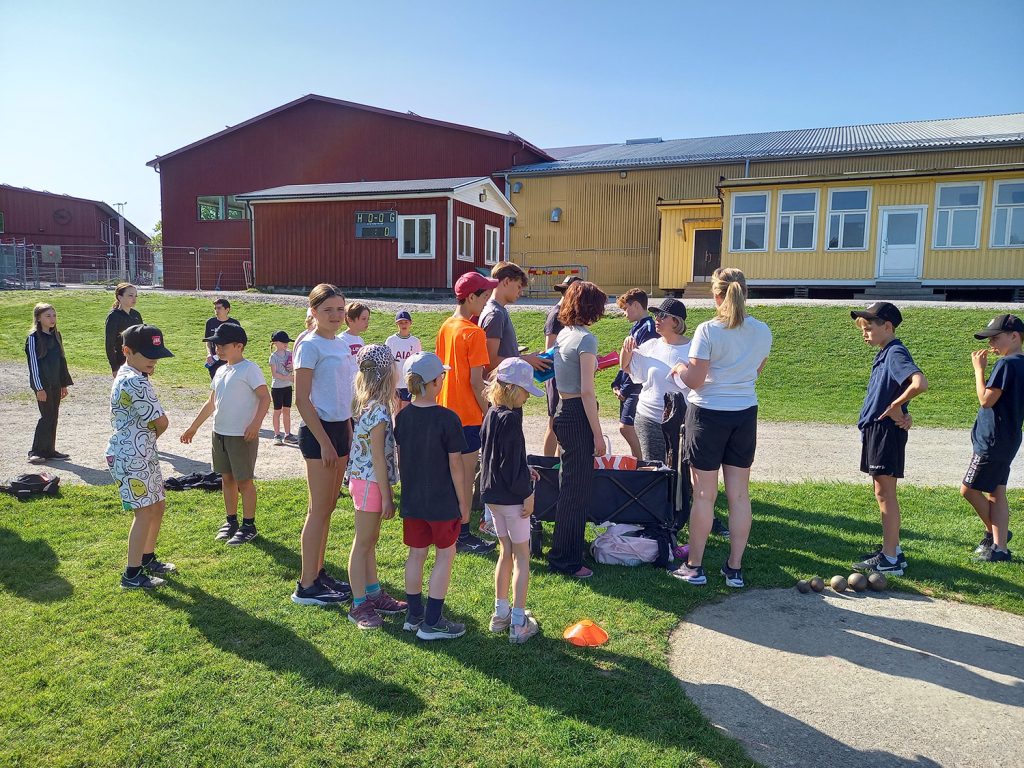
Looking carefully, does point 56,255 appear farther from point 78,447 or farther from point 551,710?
point 551,710

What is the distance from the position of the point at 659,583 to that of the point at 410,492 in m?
2.07

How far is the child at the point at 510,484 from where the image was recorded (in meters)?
3.95

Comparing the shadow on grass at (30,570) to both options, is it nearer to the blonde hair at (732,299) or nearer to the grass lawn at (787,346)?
the blonde hair at (732,299)

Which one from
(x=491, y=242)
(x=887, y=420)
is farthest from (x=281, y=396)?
(x=491, y=242)

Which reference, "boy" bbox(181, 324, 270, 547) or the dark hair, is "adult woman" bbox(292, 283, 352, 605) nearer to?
"boy" bbox(181, 324, 270, 547)

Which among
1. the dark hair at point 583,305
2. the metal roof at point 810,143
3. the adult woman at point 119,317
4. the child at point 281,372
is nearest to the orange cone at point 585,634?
the dark hair at point 583,305

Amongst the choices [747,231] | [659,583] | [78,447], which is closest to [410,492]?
[659,583]

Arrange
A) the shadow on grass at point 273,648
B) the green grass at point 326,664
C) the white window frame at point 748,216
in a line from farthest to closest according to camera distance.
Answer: the white window frame at point 748,216 → the shadow on grass at point 273,648 → the green grass at point 326,664

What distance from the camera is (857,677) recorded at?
3625 millimetres

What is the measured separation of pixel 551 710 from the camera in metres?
3.29

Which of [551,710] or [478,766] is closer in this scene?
[478,766]

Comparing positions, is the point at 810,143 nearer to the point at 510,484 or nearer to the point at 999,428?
the point at 999,428

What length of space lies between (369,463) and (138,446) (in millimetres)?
1740

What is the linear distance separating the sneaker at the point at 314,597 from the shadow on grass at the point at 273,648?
294 mm
